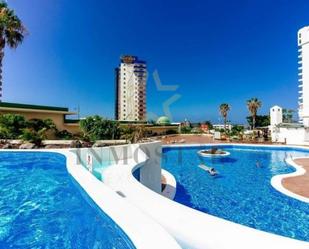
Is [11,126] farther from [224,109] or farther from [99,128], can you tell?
[224,109]

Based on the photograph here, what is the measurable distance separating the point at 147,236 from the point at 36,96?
40.0 metres

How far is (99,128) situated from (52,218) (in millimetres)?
19456

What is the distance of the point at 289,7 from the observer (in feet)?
73.5

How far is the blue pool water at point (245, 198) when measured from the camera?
22.2ft

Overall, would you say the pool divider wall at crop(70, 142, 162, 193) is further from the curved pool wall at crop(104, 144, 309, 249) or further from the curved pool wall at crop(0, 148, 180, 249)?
the curved pool wall at crop(104, 144, 309, 249)

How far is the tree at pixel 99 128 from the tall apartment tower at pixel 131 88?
160 ft

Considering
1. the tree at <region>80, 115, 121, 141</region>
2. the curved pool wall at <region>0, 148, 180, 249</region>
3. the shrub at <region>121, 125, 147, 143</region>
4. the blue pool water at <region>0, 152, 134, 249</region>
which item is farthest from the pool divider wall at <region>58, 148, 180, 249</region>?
the tree at <region>80, 115, 121, 141</region>

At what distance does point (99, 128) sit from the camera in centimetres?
2303

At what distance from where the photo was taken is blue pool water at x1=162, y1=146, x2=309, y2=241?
6770mm

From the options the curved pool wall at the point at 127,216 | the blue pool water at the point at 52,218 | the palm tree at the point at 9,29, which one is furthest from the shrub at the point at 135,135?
the palm tree at the point at 9,29

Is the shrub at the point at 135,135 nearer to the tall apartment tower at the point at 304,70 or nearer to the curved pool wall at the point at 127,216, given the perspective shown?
the curved pool wall at the point at 127,216

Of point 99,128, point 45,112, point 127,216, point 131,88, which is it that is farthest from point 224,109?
point 131,88

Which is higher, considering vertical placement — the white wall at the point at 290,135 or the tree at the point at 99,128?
the tree at the point at 99,128

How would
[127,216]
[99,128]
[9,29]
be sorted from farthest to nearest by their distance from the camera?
[99,128]
[9,29]
[127,216]
